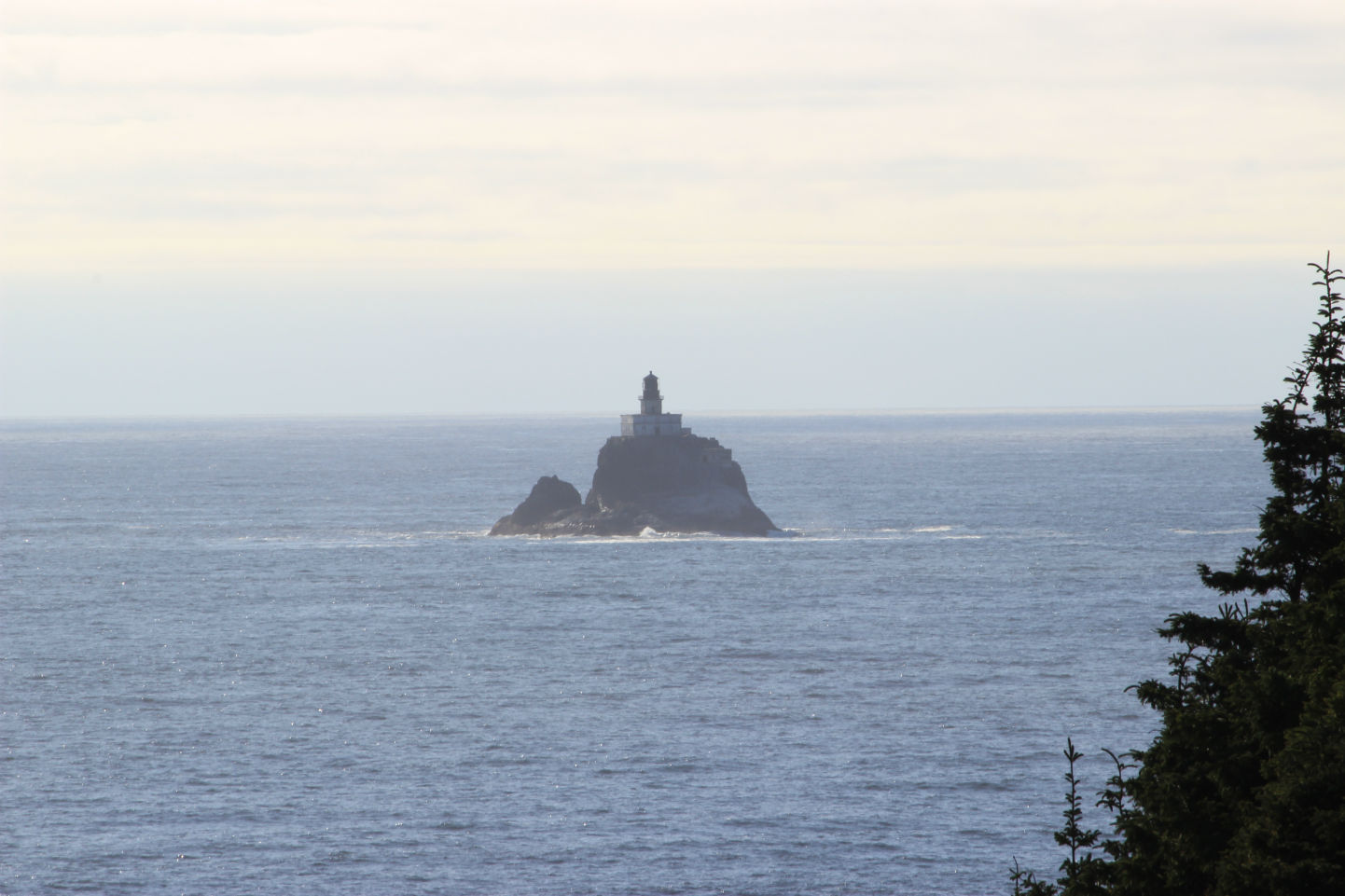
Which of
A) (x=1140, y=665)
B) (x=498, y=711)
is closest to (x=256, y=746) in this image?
(x=498, y=711)

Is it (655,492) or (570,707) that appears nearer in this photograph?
(570,707)

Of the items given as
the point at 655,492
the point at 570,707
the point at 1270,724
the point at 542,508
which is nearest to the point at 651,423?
the point at 655,492

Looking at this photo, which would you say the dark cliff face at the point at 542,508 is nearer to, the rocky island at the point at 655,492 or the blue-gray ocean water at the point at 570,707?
the rocky island at the point at 655,492

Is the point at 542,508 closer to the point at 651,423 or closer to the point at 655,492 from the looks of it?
the point at 655,492

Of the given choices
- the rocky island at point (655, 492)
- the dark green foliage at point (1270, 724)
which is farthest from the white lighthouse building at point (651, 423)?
the dark green foliage at point (1270, 724)

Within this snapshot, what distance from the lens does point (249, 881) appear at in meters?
A: 38.1

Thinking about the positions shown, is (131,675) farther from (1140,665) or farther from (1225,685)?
(1225,685)

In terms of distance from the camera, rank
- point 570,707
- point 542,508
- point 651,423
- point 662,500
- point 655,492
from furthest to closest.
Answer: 1. point 542,508
2. point 655,492
3. point 662,500
4. point 651,423
5. point 570,707

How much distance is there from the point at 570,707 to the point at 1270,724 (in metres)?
44.3

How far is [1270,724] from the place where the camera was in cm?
1842

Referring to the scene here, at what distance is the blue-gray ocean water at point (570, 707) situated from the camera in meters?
40.4

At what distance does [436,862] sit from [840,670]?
3131cm

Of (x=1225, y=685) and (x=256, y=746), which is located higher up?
(x=1225, y=685)

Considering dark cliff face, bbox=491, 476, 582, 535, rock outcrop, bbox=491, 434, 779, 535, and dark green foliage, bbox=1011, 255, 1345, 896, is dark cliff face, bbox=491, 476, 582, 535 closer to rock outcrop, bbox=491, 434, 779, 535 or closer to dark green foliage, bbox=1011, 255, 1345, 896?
rock outcrop, bbox=491, 434, 779, 535
